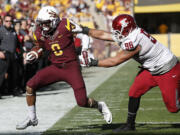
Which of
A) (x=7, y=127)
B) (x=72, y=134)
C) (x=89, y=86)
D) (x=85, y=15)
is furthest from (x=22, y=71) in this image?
(x=85, y=15)

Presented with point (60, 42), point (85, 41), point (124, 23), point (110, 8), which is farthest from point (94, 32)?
point (110, 8)

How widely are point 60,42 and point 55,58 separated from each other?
0.71 feet

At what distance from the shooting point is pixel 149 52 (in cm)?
629

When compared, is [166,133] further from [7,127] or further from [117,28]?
[7,127]

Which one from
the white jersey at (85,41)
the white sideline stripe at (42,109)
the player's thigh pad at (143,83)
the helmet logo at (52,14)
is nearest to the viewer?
the player's thigh pad at (143,83)

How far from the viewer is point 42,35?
6.76 metres

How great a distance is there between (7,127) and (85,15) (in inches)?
683

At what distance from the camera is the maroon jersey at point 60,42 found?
22.1 ft

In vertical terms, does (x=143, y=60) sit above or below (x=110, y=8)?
above

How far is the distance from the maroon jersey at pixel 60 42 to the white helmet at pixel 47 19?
9 centimetres

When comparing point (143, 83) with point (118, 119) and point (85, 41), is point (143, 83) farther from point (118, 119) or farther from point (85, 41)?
point (118, 119)

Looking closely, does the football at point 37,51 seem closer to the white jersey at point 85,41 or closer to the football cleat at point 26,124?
the white jersey at point 85,41

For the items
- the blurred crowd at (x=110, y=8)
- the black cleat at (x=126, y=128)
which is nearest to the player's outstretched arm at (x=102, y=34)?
the black cleat at (x=126, y=128)

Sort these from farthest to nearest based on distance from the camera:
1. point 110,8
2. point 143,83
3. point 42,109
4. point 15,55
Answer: point 110,8 → point 15,55 → point 42,109 → point 143,83
